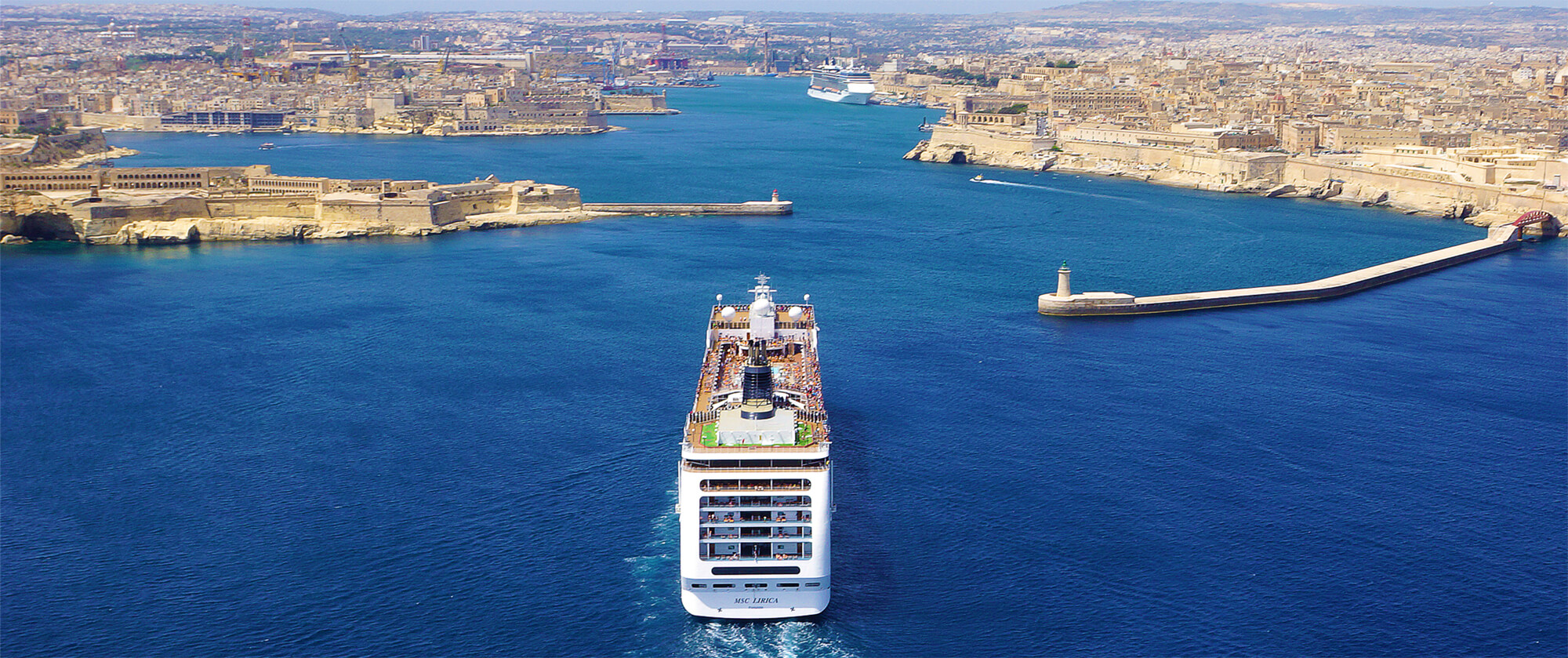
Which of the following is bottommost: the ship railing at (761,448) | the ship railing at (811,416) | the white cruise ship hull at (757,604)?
the white cruise ship hull at (757,604)

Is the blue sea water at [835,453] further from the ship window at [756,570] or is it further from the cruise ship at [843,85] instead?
the cruise ship at [843,85]

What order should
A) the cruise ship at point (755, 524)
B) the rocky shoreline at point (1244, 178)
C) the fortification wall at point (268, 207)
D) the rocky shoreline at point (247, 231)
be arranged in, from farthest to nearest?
the rocky shoreline at point (1244, 178) < the fortification wall at point (268, 207) < the rocky shoreline at point (247, 231) < the cruise ship at point (755, 524)

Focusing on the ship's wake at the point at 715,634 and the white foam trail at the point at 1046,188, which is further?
the white foam trail at the point at 1046,188

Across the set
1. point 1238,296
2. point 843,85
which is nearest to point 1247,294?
point 1238,296

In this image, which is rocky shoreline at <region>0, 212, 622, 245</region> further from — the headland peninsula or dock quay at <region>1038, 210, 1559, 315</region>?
dock quay at <region>1038, 210, 1559, 315</region>

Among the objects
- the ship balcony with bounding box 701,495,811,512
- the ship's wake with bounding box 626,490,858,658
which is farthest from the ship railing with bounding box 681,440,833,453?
the ship's wake with bounding box 626,490,858,658

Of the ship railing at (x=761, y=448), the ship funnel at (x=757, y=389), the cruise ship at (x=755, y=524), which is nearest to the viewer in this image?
the cruise ship at (x=755, y=524)

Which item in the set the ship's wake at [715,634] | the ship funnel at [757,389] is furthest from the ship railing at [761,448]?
the ship's wake at [715,634]
